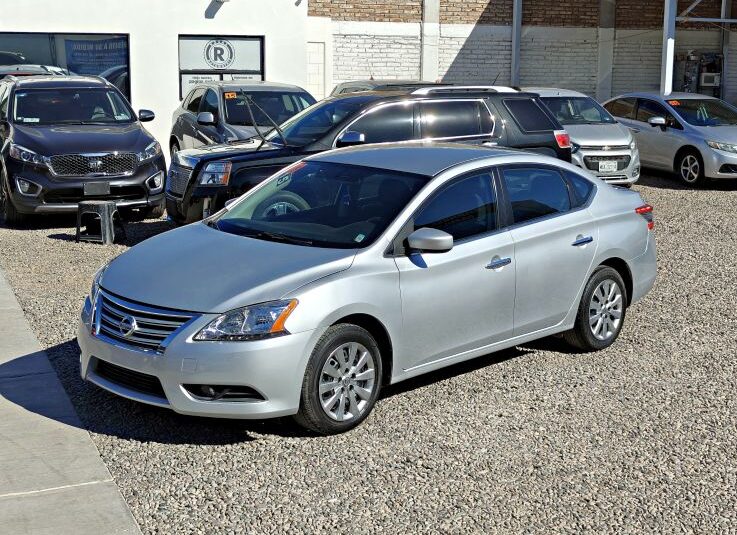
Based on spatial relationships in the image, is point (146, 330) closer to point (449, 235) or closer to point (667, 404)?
point (449, 235)

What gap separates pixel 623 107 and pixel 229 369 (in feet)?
51.9

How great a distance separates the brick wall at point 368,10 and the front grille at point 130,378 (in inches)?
677

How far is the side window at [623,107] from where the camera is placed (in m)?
19.9

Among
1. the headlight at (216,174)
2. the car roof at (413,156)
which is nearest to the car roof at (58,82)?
the headlight at (216,174)

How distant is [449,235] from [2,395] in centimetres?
298

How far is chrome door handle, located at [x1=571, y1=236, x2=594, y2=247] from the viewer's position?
7.61m

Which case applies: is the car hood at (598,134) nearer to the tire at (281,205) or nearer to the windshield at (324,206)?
the windshield at (324,206)

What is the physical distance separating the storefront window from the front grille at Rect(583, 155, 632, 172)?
926 centimetres

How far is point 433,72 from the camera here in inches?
950

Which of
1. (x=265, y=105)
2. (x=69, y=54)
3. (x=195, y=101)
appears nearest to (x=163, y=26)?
(x=69, y=54)

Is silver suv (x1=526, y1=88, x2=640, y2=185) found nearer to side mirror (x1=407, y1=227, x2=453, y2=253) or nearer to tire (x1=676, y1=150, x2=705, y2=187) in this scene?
tire (x1=676, y1=150, x2=705, y2=187)

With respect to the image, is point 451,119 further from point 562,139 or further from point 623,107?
point 623,107

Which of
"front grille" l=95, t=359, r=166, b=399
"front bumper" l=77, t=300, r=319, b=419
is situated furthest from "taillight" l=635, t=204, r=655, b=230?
"front grille" l=95, t=359, r=166, b=399

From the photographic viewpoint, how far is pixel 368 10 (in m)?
23.3
